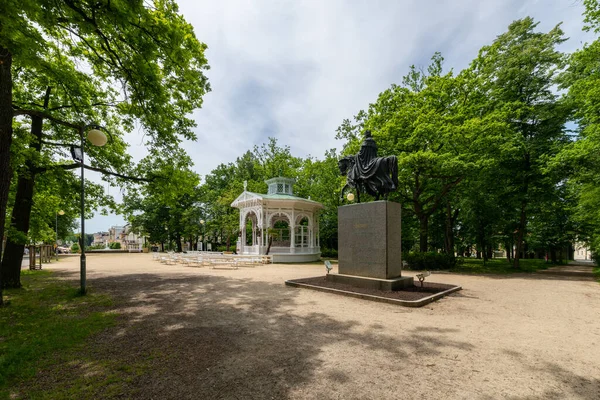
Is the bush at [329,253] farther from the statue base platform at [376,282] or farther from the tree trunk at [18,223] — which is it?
the tree trunk at [18,223]

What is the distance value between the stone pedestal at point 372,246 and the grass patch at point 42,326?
7.39 metres

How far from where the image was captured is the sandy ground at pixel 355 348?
332cm

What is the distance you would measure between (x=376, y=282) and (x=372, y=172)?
4.04 m

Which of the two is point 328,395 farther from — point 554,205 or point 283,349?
point 554,205

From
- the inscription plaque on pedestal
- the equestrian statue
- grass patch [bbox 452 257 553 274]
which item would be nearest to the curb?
the inscription plaque on pedestal

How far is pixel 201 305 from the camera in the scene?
24.7ft

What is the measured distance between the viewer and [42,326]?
5.69 m

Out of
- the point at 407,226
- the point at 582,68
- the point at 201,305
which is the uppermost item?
the point at 582,68

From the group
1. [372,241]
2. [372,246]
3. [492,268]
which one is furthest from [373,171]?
[492,268]

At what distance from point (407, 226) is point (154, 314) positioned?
23000mm

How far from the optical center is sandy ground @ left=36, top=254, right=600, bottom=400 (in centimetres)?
332

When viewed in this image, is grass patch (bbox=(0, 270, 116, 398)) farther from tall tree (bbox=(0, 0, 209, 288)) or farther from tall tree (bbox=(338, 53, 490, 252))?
tall tree (bbox=(338, 53, 490, 252))

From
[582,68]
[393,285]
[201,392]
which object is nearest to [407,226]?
[582,68]

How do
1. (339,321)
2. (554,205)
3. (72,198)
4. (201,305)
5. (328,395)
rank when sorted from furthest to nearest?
(554,205) → (72,198) → (201,305) → (339,321) → (328,395)
